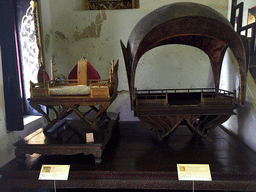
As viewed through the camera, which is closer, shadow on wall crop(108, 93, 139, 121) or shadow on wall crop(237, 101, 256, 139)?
shadow on wall crop(237, 101, 256, 139)

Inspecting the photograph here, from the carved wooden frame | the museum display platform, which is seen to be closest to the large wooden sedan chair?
the museum display platform

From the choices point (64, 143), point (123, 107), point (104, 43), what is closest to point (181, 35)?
point (64, 143)

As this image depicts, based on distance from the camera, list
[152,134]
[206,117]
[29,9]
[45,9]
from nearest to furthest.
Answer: [206,117]
[152,134]
[29,9]
[45,9]

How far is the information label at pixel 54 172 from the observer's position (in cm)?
171

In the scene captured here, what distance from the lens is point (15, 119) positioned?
2.14 metres

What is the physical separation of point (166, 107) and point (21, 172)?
1465 millimetres

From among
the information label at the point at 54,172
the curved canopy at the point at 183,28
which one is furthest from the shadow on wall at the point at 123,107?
the information label at the point at 54,172

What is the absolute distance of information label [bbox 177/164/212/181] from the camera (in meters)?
1.63

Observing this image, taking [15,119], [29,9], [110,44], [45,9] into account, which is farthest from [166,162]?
[45,9]

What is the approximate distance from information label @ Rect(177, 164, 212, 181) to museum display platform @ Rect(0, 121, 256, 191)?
0.05 meters

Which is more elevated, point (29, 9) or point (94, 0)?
point (94, 0)

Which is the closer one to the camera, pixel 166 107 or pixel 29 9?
pixel 166 107

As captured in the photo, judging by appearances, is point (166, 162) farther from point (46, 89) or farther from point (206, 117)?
point (46, 89)

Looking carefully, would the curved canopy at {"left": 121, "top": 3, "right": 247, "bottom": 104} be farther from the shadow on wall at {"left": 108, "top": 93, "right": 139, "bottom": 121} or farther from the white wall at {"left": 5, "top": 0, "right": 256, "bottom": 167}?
the shadow on wall at {"left": 108, "top": 93, "right": 139, "bottom": 121}
